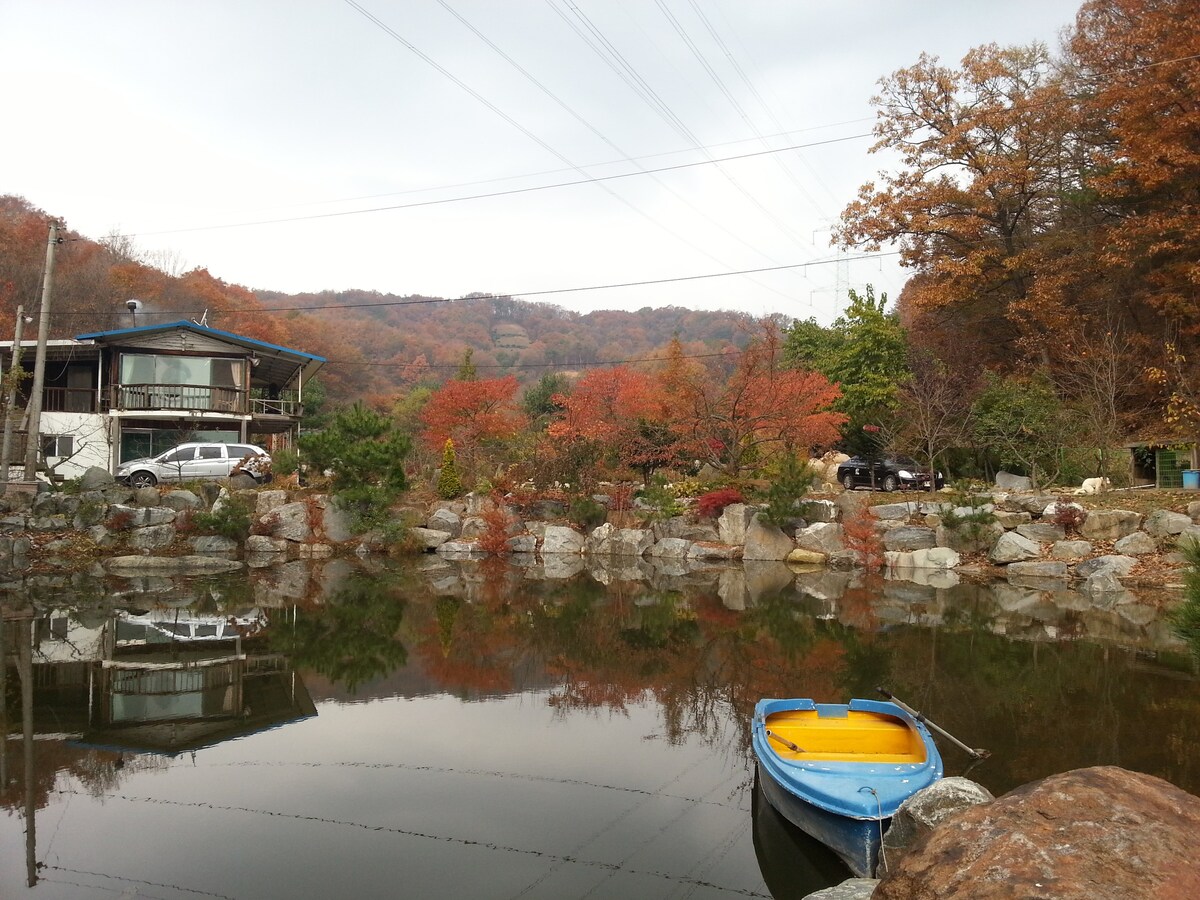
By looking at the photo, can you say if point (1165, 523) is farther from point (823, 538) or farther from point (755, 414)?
point (755, 414)

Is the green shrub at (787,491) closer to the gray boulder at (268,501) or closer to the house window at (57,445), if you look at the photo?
the gray boulder at (268,501)

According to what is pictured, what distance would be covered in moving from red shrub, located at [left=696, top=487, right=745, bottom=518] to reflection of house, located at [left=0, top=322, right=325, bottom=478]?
15.7 meters

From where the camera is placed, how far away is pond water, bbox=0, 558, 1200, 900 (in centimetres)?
605

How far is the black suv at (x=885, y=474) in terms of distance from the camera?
26.5m

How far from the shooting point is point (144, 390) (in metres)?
29.1

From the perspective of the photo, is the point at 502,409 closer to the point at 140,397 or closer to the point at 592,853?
the point at 140,397

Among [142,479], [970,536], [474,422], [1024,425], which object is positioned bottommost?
[970,536]

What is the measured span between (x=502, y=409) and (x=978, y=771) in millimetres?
23810

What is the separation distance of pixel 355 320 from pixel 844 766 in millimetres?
62221

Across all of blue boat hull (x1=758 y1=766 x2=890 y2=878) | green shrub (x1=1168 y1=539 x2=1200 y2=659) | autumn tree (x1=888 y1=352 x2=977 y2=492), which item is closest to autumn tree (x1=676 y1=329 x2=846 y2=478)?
autumn tree (x1=888 y1=352 x2=977 y2=492)

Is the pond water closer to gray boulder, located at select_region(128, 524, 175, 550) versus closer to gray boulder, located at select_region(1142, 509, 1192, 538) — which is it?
gray boulder, located at select_region(1142, 509, 1192, 538)

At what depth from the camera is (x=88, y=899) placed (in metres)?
5.53

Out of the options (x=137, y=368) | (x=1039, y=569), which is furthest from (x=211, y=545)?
(x=1039, y=569)

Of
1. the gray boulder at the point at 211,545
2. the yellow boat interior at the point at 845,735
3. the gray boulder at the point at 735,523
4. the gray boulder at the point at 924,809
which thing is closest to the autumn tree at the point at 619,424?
the gray boulder at the point at 735,523
